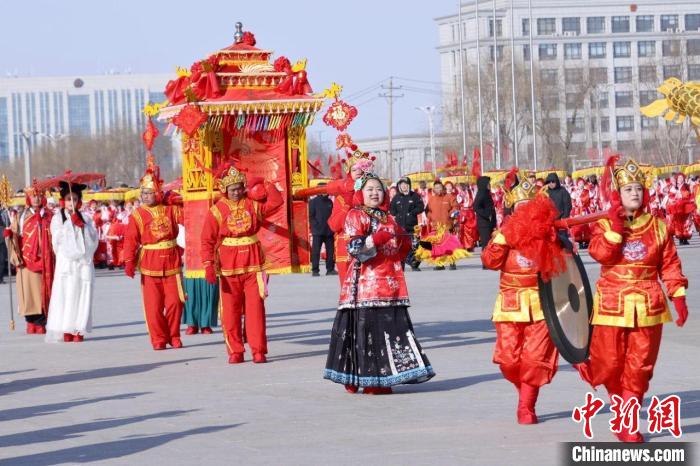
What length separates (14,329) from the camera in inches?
747

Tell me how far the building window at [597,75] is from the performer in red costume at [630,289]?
77.0 meters

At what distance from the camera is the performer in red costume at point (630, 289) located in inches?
352

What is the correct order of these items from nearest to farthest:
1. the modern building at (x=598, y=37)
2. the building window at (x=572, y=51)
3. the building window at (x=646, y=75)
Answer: the building window at (x=646, y=75) → the modern building at (x=598, y=37) → the building window at (x=572, y=51)

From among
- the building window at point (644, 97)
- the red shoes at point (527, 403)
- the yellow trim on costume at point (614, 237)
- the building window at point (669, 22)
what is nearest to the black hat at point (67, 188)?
the red shoes at point (527, 403)

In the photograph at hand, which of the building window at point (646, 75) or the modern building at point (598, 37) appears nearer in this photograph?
the building window at point (646, 75)

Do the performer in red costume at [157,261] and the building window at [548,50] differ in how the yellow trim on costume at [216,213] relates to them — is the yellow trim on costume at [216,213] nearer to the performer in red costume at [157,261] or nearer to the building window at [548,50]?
the performer in red costume at [157,261]

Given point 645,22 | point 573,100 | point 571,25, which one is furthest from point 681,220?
point 645,22

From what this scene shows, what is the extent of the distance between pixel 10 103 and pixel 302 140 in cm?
16411

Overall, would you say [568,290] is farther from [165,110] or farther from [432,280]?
[432,280]

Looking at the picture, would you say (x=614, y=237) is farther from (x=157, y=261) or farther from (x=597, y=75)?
(x=597, y=75)

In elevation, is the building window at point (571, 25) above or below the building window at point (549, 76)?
above

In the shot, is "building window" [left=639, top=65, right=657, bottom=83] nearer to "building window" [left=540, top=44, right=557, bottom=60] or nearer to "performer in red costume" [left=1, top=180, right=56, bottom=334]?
"building window" [left=540, top=44, right=557, bottom=60]

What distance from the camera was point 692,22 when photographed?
364 feet

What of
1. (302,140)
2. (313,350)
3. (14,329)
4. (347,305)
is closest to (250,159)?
(302,140)
